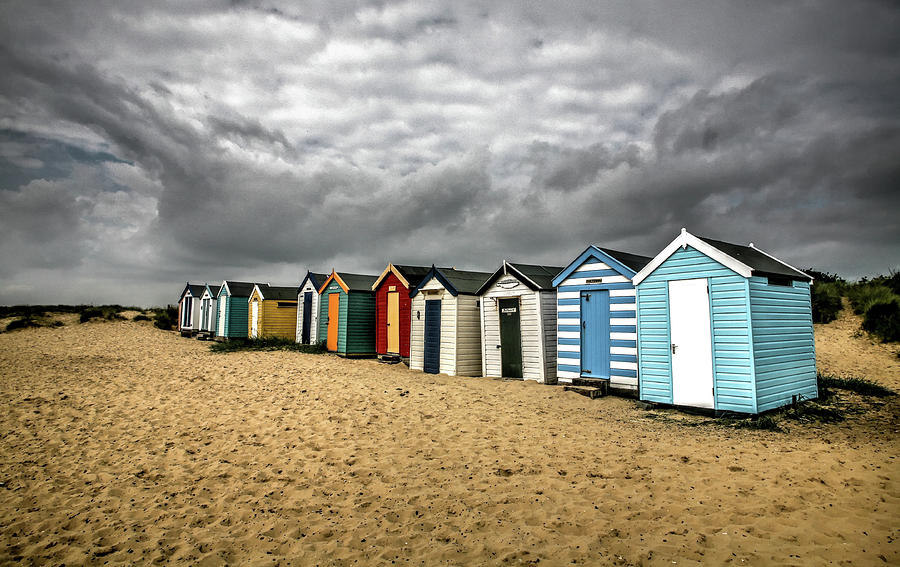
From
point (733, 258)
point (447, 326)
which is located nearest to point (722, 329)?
point (733, 258)

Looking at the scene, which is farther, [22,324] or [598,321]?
[22,324]

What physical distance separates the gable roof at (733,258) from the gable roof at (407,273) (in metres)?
10.2

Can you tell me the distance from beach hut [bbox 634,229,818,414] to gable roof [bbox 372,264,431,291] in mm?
10256

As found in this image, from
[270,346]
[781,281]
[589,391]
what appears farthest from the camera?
[270,346]

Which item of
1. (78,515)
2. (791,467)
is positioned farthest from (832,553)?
(78,515)

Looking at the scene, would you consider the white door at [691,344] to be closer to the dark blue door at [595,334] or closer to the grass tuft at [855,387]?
the dark blue door at [595,334]

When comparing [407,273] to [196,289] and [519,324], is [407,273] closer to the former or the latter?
[519,324]

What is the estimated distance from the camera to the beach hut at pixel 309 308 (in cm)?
2419

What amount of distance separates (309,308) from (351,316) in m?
4.95

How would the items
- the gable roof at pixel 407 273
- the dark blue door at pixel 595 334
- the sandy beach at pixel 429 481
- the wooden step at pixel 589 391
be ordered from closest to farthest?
1. the sandy beach at pixel 429 481
2. the wooden step at pixel 589 391
3. the dark blue door at pixel 595 334
4. the gable roof at pixel 407 273

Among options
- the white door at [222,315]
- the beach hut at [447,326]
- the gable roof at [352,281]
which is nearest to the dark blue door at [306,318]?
the gable roof at [352,281]

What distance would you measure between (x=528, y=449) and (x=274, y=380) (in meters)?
9.21

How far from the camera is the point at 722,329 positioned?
9664mm

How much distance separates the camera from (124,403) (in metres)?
11.3
